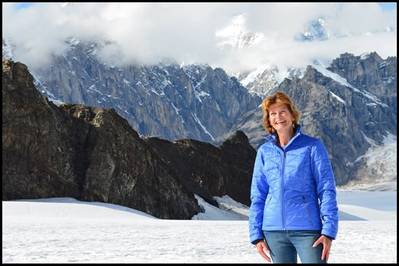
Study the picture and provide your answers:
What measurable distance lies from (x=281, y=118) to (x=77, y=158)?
3828 centimetres

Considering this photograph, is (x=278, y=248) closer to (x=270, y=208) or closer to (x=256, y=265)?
(x=270, y=208)

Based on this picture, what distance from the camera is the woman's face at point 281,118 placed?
5953 millimetres

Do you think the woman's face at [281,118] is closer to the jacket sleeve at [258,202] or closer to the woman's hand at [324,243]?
the jacket sleeve at [258,202]

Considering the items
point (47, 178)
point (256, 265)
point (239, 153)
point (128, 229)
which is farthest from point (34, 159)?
point (239, 153)

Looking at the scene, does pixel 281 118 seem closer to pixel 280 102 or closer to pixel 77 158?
pixel 280 102

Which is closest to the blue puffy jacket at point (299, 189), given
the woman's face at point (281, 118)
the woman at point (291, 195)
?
the woman at point (291, 195)

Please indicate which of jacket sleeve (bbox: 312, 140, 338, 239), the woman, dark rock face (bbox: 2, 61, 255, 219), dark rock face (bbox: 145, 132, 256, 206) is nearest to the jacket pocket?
the woman

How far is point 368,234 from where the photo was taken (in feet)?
55.5

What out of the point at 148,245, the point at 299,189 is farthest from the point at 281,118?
the point at 148,245

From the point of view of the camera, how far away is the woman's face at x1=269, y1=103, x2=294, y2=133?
5.95 m

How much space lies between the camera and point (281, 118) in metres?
5.97

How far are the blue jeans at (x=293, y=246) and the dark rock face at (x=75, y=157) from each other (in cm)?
3220

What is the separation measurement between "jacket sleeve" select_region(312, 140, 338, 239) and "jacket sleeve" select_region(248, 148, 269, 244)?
0.56 metres

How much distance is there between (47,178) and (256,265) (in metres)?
30.2
